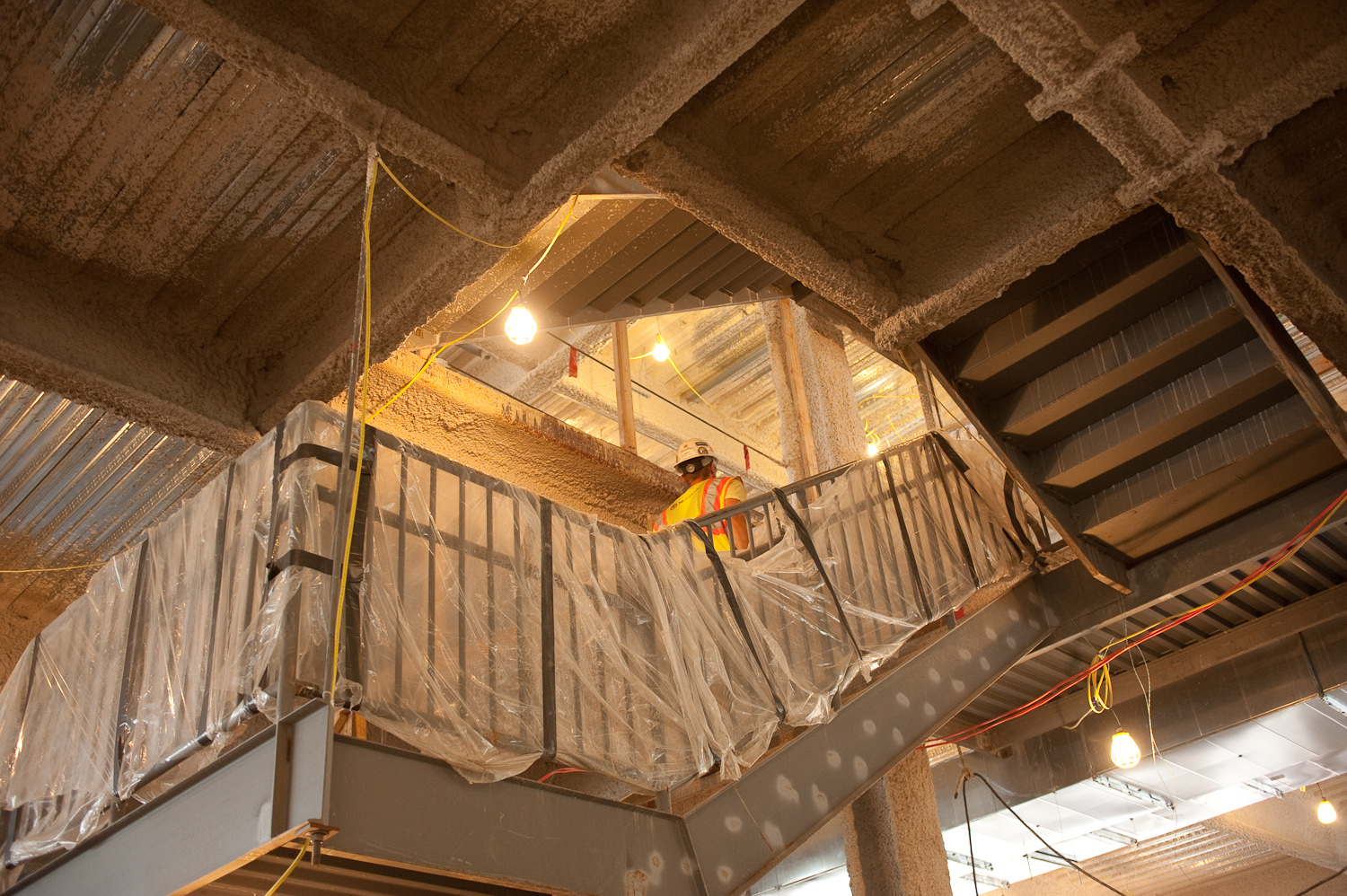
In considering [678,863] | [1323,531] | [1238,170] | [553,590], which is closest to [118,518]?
[553,590]

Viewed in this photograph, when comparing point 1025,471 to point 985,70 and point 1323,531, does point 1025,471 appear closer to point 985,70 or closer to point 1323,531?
point 1323,531

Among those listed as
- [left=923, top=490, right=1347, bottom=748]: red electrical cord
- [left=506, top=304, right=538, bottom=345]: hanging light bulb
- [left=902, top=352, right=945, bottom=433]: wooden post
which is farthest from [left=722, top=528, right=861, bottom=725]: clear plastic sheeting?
[left=506, top=304, right=538, bottom=345]: hanging light bulb

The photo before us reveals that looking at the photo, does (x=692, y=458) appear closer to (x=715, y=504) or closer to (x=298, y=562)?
(x=715, y=504)

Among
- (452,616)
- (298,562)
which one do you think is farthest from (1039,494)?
(298,562)

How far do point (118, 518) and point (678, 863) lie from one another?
4.13 m

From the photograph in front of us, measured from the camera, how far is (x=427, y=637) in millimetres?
4090

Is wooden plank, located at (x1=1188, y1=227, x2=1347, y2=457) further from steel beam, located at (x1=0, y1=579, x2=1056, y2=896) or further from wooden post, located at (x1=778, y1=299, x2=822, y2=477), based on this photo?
wooden post, located at (x1=778, y1=299, x2=822, y2=477)

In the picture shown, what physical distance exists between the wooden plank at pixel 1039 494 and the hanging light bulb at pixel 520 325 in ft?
9.03

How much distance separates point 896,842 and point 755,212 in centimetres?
421

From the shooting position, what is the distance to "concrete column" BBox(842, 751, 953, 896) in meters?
7.15

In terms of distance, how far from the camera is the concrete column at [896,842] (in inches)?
282

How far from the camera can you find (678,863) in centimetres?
469

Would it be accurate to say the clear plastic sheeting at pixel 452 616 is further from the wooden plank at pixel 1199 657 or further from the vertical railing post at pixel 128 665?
the wooden plank at pixel 1199 657

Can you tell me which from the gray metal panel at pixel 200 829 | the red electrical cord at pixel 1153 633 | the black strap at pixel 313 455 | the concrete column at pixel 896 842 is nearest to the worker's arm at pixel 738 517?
the concrete column at pixel 896 842
